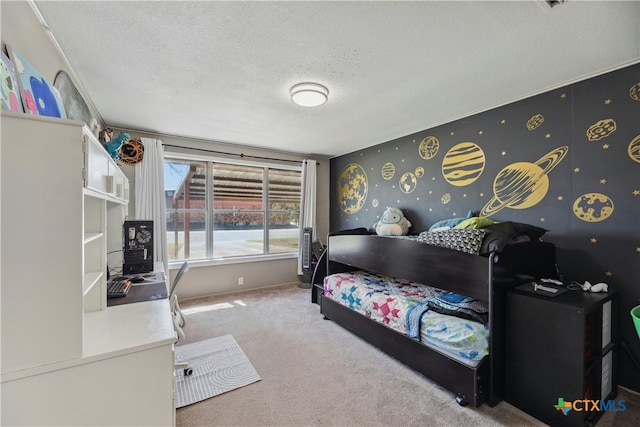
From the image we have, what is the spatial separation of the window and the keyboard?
1978 millimetres

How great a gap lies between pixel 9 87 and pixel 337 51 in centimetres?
164

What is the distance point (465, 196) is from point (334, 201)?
251cm

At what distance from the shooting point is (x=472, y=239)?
191 cm

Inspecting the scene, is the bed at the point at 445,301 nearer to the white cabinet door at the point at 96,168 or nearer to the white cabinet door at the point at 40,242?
the white cabinet door at the point at 40,242

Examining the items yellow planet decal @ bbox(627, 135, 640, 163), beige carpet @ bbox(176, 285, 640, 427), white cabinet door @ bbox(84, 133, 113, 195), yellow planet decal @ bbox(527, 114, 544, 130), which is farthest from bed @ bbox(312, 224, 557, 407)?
white cabinet door @ bbox(84, 133, 113, 195)

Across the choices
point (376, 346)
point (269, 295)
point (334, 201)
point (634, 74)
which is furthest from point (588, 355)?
point (334, 201)

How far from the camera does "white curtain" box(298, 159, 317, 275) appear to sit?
185 inches

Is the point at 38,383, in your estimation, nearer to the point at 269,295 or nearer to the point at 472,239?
the point at 472,239

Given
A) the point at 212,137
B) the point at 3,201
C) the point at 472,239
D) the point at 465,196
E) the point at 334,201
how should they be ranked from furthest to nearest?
the point at 334,201 < the point at 212,137 < the point at 465,196 < the point at 472,239 < the point at 3,201

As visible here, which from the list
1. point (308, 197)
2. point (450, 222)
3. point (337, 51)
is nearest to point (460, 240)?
point (450, 222)

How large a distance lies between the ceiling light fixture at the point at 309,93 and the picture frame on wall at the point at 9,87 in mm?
1598

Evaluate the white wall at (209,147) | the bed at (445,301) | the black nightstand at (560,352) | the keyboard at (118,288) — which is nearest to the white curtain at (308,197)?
the white wall at (209,147)

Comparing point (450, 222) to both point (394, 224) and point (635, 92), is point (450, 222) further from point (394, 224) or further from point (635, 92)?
point (635, 92)

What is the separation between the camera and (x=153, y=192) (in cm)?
349
